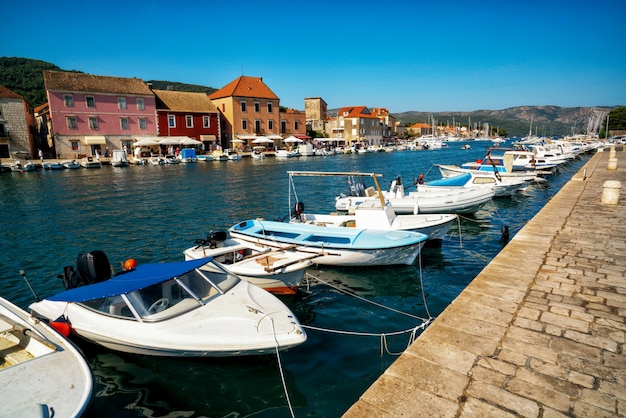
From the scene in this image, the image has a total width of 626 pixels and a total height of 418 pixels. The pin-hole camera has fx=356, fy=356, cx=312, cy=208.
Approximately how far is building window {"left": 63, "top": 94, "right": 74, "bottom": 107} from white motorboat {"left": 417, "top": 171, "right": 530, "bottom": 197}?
160ft

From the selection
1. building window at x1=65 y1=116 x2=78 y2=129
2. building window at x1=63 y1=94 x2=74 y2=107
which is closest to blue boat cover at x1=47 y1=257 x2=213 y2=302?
building window at x1=65 y1=116 x2=78 y2=129

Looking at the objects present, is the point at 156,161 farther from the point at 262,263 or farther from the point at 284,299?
the point at 284,299

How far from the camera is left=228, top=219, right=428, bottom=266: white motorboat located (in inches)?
411

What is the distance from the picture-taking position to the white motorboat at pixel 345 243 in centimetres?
1045

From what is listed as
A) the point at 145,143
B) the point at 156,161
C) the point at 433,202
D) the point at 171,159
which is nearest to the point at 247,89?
the point at 171,159

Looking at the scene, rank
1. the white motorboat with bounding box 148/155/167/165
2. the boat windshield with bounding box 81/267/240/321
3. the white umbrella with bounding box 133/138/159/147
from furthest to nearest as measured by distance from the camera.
Answer: the white umbrella with bounding box 133/138/159/147, the white motorboat with bounding box 148/155/167/165, the boat windshield with bounding box 81/267/240/321

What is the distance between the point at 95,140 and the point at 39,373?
5318cm

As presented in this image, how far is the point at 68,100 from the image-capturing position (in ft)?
156

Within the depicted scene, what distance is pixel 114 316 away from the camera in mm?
6398

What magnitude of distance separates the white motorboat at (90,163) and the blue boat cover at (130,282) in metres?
44.3

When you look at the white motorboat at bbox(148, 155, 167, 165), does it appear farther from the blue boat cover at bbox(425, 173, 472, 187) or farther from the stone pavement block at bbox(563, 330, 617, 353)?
the stone pavement block at bbox(563, 330, 617, 353)

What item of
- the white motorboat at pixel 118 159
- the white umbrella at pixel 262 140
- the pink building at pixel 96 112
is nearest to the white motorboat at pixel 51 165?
the white motorboat at pixel 118 159

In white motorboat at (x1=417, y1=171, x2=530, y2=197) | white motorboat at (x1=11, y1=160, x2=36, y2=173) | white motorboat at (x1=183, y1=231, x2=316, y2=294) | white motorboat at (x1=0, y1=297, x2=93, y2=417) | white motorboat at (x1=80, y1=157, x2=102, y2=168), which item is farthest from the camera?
white motorboat at (x1=80, y1=157, x2=102, y2=168)

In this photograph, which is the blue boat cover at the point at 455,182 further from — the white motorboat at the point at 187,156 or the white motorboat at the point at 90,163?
the white motorboat at the point at 90,163
